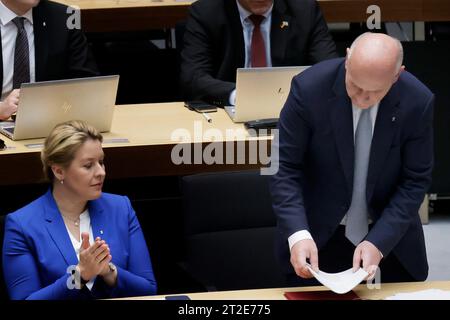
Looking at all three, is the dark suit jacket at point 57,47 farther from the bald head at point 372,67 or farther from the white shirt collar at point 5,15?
the bald head at point 372,67

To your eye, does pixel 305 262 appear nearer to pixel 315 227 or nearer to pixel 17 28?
pixel 315 227

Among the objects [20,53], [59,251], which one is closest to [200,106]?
[20,53]

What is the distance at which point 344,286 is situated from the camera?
2607 mm

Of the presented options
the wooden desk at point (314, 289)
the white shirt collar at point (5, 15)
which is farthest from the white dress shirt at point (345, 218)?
the white shirt collar at point (5, 15)

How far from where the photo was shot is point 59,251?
118 inches

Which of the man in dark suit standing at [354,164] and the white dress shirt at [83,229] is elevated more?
the man in dark suit standing at [354,164]

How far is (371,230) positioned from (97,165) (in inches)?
34.7

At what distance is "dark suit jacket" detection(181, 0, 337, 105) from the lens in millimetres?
4414

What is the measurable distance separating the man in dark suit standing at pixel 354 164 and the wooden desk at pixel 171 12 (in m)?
2.28

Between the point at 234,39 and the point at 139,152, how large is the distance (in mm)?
924

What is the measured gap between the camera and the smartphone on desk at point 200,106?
4145mm

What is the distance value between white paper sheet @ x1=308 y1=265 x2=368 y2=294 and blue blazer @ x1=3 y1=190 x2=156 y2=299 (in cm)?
63

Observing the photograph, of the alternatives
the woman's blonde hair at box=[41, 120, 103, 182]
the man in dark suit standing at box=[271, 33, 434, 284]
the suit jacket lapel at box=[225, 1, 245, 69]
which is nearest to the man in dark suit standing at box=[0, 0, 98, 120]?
the suit jacket lapel at box=[225, 1, 245, 69]
